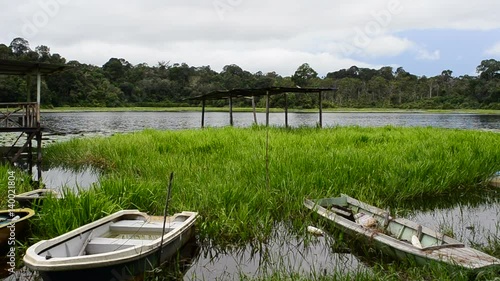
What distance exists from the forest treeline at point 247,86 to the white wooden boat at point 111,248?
56534 millimetres

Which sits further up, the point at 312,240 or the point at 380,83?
the point at 380,83

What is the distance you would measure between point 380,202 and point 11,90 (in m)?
47.2

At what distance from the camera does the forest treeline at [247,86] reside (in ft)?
213

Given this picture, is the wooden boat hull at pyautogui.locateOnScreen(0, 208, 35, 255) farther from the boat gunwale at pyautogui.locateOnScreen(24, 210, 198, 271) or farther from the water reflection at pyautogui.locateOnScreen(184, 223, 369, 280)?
the water reflection at pyautogui.locateOnScreen(184, 223, 369, 280)

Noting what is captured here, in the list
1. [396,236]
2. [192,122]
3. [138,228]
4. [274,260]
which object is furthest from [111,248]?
[192,122]

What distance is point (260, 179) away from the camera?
792cm

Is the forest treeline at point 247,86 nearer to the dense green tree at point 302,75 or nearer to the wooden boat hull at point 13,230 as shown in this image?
the dense green tree at point 302,75

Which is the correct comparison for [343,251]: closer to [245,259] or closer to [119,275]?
[245,259]

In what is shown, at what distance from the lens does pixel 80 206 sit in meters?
5.94

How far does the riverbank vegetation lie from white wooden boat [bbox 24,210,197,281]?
0.55 meters

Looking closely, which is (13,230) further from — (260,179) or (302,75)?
(302,75)

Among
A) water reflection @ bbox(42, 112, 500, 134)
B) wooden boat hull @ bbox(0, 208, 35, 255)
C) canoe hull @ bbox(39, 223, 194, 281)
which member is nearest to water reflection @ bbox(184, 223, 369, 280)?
canoe hull @ bbox(39, 223, 194, 281)

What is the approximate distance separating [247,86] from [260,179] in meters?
60.1

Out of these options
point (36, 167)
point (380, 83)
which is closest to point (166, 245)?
point (36, 167)
